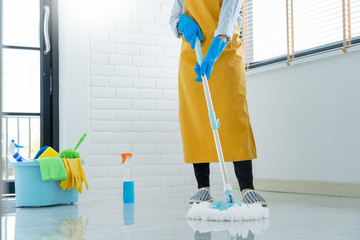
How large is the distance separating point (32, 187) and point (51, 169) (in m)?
0.15

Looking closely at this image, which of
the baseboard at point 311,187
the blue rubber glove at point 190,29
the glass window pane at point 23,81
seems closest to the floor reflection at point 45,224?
the blue rubber glove at point 190,29

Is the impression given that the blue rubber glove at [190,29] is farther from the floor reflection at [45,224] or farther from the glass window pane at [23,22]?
the glass window pane at [23,22]

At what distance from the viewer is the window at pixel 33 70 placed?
3262 millimetres

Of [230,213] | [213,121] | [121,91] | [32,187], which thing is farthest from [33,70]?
[230,213]

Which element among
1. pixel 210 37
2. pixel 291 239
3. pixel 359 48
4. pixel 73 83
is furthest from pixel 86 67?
pixel 291 239

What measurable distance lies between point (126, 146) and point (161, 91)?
505 mm

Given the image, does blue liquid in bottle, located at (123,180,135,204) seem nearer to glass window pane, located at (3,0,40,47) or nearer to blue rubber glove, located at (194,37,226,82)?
blue rubber glove, located at (194,37,226,82)

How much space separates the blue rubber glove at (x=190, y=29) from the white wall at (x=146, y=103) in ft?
3.37

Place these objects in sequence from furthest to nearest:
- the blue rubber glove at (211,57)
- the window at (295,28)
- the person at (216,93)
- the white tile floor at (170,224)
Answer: the window at (295,28) → the person at (216,93) → the blue rubber glove at (211,57) → the white tile floor at (170,224)

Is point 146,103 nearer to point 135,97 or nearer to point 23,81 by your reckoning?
point 135,97

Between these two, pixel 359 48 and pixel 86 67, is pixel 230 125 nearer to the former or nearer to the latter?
pixel 359 48

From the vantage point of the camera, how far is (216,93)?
6.90ft

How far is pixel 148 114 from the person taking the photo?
11.3ft

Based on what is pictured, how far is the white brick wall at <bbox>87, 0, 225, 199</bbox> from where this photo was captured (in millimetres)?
3291
